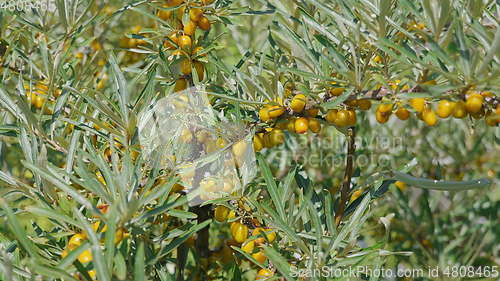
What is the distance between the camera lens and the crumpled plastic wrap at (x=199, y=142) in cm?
81

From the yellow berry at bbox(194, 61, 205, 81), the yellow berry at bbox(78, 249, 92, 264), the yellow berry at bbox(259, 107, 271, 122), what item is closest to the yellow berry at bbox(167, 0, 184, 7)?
the yellow berry at bbox(194, 61, 205, 81)

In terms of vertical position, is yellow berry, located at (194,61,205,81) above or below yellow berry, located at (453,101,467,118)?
above

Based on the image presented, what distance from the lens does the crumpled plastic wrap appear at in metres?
0.81

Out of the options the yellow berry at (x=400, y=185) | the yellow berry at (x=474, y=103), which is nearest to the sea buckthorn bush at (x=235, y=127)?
the yellow berry at (x=474, y=103)

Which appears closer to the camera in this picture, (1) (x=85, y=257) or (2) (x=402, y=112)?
(1) (x=85, y=257)

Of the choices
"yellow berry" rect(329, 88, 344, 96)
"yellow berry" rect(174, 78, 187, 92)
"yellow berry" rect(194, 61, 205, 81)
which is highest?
"yellow berry" rect(194, 61, 205, 81)

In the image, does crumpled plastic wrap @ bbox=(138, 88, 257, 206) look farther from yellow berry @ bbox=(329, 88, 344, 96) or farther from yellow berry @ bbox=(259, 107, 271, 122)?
yellow berry @ bbox=(329, 88, 344, 96)

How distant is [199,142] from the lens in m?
0.89

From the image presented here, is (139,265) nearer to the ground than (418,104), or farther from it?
nearer to the ground

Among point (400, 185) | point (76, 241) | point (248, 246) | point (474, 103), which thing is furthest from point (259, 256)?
point (400, 185)

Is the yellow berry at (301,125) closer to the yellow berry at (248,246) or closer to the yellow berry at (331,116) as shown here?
the yellow berry at (331,116)

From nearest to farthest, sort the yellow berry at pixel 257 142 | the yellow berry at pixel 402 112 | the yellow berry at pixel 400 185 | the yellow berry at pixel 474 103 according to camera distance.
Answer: the yellow berry at pixel 474 103
the yellow berry at pixel 402 112
the yellow berry at pixel 257 142
the yellow berry at pixel 400 185

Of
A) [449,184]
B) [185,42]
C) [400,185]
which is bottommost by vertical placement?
[400,185]

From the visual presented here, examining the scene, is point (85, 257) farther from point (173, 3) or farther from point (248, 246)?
point (173, 3)
